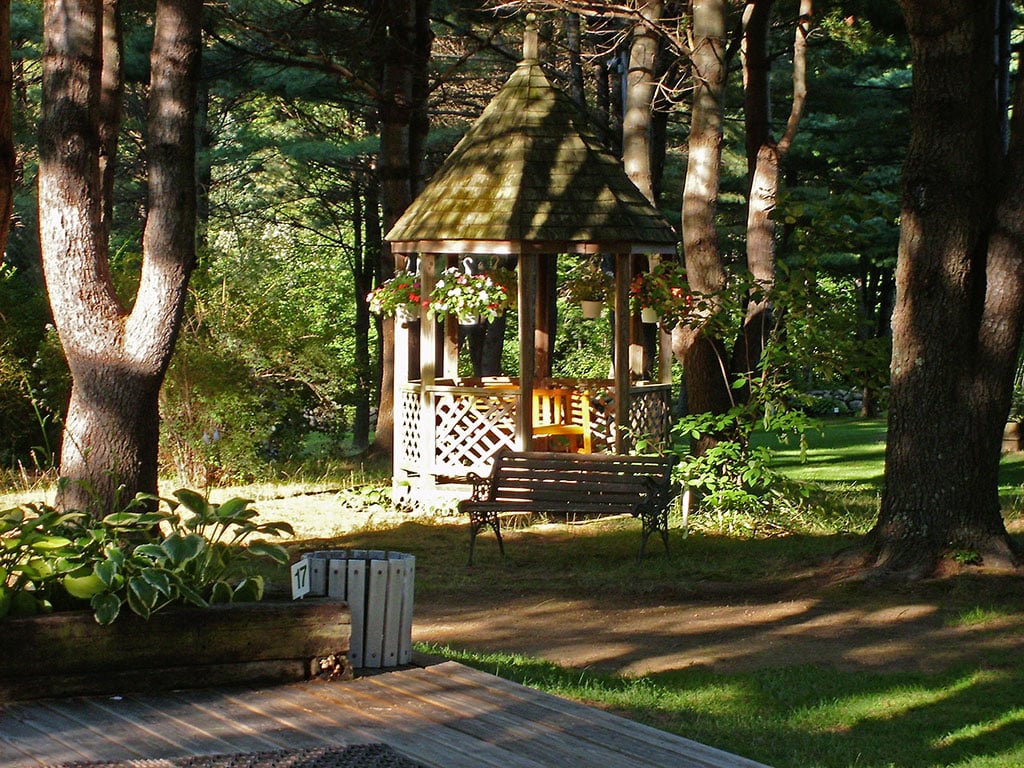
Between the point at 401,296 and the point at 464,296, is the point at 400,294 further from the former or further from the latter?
the point at 464,296

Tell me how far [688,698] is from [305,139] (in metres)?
Result: 24.4

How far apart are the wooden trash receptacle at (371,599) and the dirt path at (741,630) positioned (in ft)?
7.75

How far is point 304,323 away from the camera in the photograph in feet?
56.2

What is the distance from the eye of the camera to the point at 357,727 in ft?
14.5

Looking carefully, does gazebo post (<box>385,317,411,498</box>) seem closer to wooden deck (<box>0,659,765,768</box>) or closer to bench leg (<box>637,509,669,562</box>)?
bench leg (<box>637,509,669,562</box>)

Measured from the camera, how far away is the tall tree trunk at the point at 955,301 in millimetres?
9125

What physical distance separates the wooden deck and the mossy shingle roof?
8686 mm

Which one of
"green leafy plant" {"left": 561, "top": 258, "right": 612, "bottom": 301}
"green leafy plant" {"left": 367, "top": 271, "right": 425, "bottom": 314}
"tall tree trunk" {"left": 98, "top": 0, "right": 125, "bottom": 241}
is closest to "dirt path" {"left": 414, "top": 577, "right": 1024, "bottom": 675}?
"green leafy plant" {"left": 367, "top": 271, "right": 425, "bottom": 314}

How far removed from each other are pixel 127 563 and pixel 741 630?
4.67 meters

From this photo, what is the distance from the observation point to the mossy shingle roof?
13.3 meters

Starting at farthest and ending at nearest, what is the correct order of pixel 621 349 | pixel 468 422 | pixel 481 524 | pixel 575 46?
pixel 575 46 < pixel 468 422 < pixel 621 349 < pixel 481 524

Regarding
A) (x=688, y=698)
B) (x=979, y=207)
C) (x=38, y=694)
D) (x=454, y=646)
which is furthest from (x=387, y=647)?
(x=979, y=207)

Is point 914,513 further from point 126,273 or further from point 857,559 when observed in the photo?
point 126,273

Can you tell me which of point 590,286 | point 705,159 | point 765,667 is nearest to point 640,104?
point 590,286
